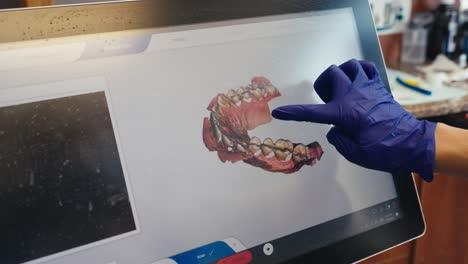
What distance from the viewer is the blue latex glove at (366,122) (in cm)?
54

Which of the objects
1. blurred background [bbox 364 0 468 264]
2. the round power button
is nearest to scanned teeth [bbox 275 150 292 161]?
the round power button

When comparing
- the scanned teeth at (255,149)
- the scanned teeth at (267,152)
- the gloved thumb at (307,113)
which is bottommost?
the scanned teeth at (267,152)

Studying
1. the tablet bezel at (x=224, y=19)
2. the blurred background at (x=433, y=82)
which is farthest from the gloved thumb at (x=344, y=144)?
the blurred background at (x=433, y=82)

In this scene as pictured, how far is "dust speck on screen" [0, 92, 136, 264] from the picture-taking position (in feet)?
1.37

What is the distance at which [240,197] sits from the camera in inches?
20.5

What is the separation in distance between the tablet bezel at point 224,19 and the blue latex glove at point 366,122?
7 cm

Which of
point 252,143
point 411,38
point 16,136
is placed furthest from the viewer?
point 411,38

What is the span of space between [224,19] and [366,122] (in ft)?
0.75

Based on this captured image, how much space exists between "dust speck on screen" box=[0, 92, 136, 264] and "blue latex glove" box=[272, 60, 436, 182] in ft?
0.71

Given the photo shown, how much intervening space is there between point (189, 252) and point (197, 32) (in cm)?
27

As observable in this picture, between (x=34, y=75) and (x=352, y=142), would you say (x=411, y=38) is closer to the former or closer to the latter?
(x=352, y=142)

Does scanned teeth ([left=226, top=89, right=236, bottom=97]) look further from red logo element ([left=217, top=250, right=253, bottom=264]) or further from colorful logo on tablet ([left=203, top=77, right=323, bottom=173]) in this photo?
red logo element ([left=217, top=250, right=253, bottom=264])

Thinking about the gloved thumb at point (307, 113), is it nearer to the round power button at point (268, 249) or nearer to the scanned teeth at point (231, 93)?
the scanned teeth at point (231, 93)

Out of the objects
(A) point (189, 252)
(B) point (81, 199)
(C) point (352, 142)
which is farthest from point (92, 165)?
(C) point (352, 142)
